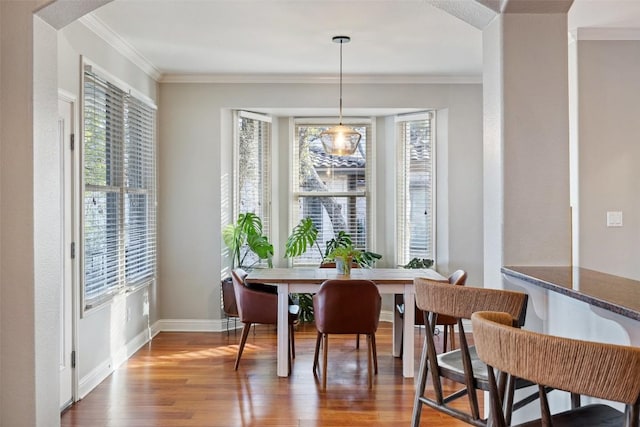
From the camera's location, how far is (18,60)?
2381 mm

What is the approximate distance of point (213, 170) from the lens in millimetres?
5809

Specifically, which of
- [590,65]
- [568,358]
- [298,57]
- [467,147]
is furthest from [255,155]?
[568,358]

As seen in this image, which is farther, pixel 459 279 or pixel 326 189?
pixel 326 189

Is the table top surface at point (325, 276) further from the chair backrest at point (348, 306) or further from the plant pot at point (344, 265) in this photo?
the chair backrest at point (348, 306)

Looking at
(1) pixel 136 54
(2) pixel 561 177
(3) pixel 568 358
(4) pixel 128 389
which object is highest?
(1) pixel 136 54

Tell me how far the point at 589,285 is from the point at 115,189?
3757 millimetres

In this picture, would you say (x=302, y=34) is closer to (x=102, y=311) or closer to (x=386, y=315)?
(x=102, y=311)

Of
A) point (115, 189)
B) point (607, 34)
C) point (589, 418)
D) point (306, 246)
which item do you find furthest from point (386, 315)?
point (589, 418)

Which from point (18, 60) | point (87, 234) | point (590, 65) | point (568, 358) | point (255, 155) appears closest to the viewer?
point (568, 358)

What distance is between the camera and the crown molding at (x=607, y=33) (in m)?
4.13

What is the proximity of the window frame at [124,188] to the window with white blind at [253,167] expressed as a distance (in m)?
0.92

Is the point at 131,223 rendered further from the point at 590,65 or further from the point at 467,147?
the point at 590,65

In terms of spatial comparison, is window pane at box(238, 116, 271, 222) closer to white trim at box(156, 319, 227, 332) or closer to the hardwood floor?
white trim at box(156, 319, 227, 332)

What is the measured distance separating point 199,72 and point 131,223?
70.5 inches
